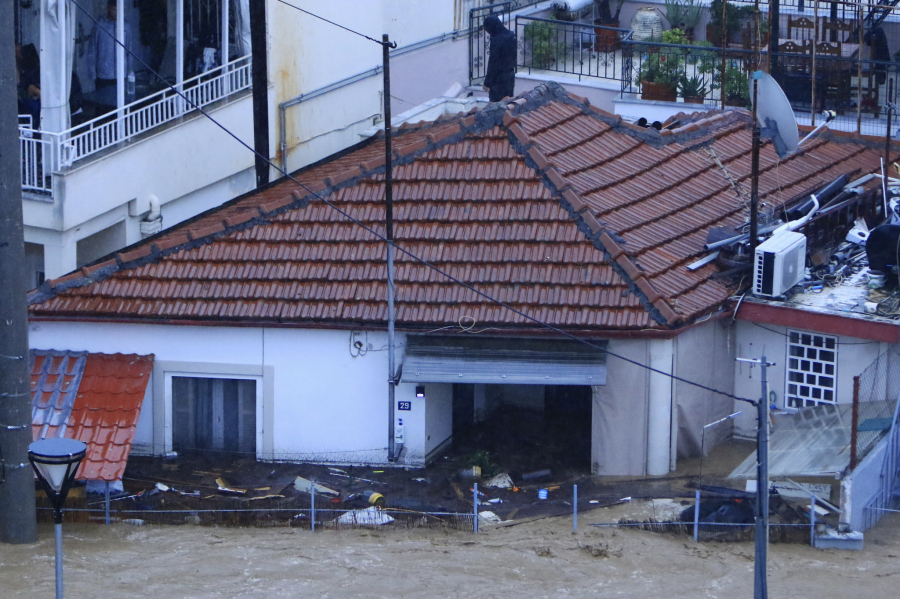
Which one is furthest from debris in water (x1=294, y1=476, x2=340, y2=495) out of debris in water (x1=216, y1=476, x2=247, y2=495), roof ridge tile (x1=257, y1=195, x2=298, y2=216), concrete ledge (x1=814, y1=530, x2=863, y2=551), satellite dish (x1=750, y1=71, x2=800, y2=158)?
satellite dish (x1=750, y1=71, x2=800, y2=158)

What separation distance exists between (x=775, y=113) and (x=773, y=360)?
361cm

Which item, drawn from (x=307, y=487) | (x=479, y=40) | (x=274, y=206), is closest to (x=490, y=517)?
(x=307, y=487)

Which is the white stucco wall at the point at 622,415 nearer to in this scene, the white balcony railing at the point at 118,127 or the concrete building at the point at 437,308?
the concrete building at the point at 437,308

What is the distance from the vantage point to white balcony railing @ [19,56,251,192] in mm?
19484

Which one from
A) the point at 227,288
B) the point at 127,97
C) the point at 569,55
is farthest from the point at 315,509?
the point at 569,55

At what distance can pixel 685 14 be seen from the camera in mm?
28516

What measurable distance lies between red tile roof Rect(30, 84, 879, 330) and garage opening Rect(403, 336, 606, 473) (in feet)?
1.37

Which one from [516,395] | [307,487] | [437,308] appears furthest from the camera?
[516,395]

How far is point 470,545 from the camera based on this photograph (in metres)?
15.3

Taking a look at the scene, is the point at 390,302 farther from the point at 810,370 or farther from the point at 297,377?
the point at 810,370

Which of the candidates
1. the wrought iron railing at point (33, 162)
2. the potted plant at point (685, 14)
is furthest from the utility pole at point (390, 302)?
the potted plant at point (685, 14)

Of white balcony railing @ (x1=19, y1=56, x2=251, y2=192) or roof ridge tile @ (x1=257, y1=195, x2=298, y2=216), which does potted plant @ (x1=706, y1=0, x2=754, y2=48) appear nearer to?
white balcony railing @ (x1=19, y1=56, x2=251, y2=192)

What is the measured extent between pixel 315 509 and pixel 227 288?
3.55m

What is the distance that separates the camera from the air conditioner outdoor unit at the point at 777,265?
17.9m
